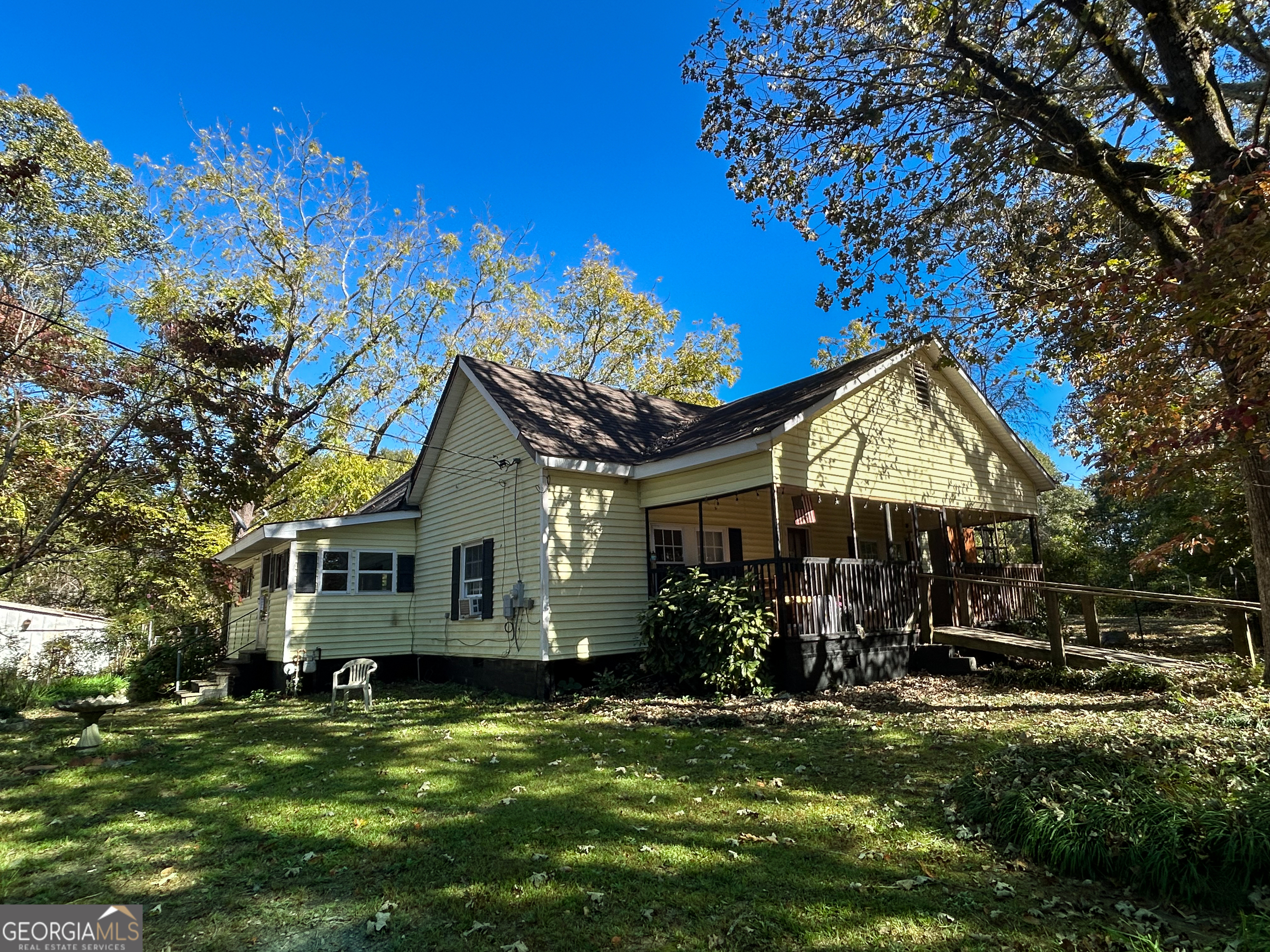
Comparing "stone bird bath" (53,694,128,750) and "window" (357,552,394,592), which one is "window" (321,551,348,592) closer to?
"window" (357,552,394,592)

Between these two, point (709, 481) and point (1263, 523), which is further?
point (709, 481)

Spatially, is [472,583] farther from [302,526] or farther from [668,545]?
[668,545]

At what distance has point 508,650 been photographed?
12.2m

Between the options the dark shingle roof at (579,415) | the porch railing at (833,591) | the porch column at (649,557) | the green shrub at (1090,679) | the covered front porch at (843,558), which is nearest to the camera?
the green shrub at (1090,679)

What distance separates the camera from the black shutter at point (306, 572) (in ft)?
45.6

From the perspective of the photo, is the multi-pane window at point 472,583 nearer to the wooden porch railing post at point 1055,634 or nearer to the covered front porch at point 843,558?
the covered front porch at point 843,558

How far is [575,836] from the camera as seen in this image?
4.84 meters

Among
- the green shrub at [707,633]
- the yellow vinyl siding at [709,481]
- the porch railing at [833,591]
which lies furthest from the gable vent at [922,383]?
the green shrub at [707,633]

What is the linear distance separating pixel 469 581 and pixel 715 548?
5.38 meters

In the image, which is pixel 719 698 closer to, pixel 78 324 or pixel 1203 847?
pixel 1203 847

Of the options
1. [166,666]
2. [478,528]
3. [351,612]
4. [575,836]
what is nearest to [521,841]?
[575,836]

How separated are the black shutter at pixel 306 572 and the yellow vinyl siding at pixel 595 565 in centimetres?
573

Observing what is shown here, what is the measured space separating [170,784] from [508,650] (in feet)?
19.6

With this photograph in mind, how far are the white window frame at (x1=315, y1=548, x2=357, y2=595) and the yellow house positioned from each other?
1.9 inches
